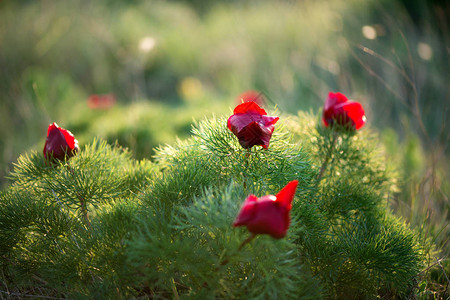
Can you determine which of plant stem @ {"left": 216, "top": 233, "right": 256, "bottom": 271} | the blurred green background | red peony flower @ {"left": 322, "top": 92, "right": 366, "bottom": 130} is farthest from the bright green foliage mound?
the blurred green background

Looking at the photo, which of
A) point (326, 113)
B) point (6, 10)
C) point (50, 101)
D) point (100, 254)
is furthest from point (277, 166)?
point (6, 10)

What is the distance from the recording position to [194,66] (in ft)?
9.02

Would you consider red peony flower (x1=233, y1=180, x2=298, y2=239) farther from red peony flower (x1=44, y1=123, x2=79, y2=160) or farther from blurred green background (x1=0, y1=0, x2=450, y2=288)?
blurred green background (x1=0, y1=0, x2=450, y2=288)

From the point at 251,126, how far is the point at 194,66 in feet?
7.81

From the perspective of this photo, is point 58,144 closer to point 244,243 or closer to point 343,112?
point 244,243

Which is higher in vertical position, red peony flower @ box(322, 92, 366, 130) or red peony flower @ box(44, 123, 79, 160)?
red peony flower @ box(44, 123, 79, 160)

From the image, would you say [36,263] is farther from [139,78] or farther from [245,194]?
[139,78]

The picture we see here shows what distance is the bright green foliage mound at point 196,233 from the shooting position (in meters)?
0.45

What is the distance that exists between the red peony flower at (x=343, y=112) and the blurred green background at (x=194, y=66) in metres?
0.56

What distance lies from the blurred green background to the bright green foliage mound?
21.7 inches

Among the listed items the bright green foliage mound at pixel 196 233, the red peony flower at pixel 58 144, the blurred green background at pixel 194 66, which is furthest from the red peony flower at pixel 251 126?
the blurred green background at pixel 194 66

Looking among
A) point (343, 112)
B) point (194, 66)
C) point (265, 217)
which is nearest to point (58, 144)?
point (265, 217)

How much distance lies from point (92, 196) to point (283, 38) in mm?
2515

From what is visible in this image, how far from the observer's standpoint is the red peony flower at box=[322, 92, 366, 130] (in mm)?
633
